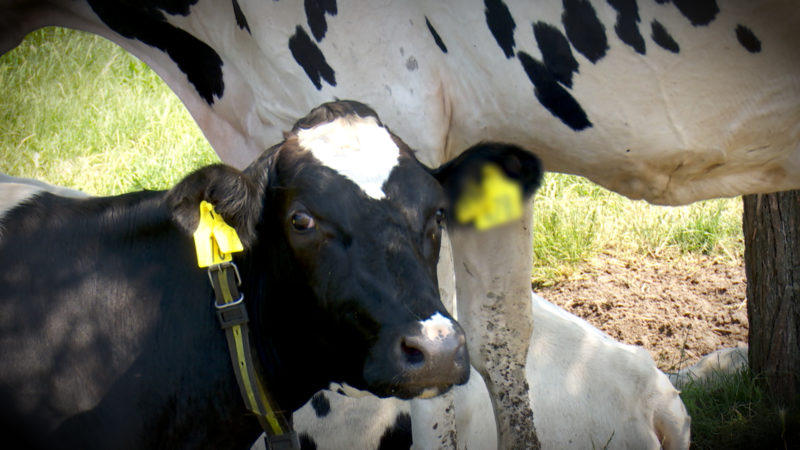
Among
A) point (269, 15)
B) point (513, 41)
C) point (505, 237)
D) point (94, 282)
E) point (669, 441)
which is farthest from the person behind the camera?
point (669, 441)

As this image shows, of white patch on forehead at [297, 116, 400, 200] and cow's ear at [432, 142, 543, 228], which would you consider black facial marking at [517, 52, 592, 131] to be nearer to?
cow's ear at [432, 142, 543, 228]

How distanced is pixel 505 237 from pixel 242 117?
1.14 m

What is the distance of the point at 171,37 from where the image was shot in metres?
4.02

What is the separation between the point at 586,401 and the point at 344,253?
1.93 m

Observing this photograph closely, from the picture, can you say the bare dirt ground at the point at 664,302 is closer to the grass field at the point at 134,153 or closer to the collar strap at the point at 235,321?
the grass field at the point at 134,153

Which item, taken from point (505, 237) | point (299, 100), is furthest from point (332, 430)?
point (299, 100)

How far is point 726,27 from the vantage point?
2.93 m

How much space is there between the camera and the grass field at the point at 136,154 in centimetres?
604

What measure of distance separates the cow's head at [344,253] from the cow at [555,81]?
443 millimetres

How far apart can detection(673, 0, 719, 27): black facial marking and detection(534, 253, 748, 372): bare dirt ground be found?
2.28 metres

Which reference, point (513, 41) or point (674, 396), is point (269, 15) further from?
point (674, 396)

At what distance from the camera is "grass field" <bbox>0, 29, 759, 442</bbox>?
6035 millimetres

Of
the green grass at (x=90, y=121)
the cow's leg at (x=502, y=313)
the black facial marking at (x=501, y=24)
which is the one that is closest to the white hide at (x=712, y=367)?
the cow's leg at (x=502, y=313)

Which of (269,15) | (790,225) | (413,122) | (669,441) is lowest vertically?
(669,441)
